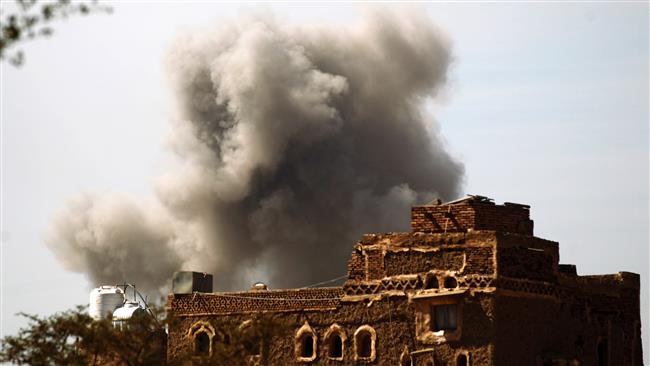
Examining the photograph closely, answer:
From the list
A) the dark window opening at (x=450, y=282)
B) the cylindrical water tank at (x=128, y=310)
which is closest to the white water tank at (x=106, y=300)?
the cylindrical water tank at (x=128, y=310)

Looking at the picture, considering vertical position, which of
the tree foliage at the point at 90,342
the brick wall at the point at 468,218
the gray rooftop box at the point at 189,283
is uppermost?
the brick wall at the point at 468,218

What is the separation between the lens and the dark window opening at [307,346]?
5090 cm

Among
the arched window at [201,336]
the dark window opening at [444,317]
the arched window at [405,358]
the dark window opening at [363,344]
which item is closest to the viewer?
the dark window opening at [444,317]

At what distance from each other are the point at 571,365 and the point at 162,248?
149 feet

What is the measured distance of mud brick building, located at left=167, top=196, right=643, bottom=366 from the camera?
4712 cm

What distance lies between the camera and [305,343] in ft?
168

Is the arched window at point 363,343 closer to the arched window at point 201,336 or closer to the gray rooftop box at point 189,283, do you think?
the arched window at point 201,336

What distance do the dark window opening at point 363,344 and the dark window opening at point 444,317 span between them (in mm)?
2439

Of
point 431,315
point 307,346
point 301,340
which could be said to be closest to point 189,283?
point 301,340

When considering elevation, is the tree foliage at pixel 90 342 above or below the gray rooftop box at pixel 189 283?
below

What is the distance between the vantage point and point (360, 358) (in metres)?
49.5

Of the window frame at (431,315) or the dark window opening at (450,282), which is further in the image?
the dark window opening at (450,282)

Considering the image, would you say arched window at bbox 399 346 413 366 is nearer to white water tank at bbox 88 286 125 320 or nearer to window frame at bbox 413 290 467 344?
window frame at bbox 413 290 467 344

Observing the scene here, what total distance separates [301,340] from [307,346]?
0.91 ft
